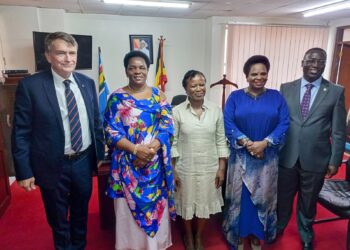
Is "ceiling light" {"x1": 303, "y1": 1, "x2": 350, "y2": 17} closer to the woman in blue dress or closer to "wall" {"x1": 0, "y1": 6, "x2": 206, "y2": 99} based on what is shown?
"wall" {"x1": 0, "y1": 6, "x2": 206, "y2": 99}

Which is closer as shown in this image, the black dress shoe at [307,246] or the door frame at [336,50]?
the black dress shoe at [307,246]

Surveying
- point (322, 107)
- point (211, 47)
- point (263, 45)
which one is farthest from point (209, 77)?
point (322, 107)

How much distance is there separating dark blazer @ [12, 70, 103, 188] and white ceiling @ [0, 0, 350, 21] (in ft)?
8.57

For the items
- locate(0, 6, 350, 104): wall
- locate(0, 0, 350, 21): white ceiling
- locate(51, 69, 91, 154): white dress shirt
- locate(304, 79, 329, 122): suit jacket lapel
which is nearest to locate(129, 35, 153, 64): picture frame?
locate(0, 6, 350, 104): wall

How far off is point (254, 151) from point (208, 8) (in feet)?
9.84

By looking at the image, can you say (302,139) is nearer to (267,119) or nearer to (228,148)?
(267,119)

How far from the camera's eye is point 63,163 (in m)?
1.54

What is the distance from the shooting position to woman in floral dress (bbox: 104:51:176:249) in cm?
156

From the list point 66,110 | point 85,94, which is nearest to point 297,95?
point 85,94

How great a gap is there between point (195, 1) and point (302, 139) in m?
2.50

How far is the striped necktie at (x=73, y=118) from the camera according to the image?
4.97ft

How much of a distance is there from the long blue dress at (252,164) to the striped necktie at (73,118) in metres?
0.97

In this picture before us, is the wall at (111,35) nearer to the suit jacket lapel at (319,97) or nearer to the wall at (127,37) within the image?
the wall at (127,37)

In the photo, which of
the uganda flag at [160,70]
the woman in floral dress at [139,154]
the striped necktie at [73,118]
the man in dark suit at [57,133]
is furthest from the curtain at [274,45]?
the striped necktie at [73,118]
